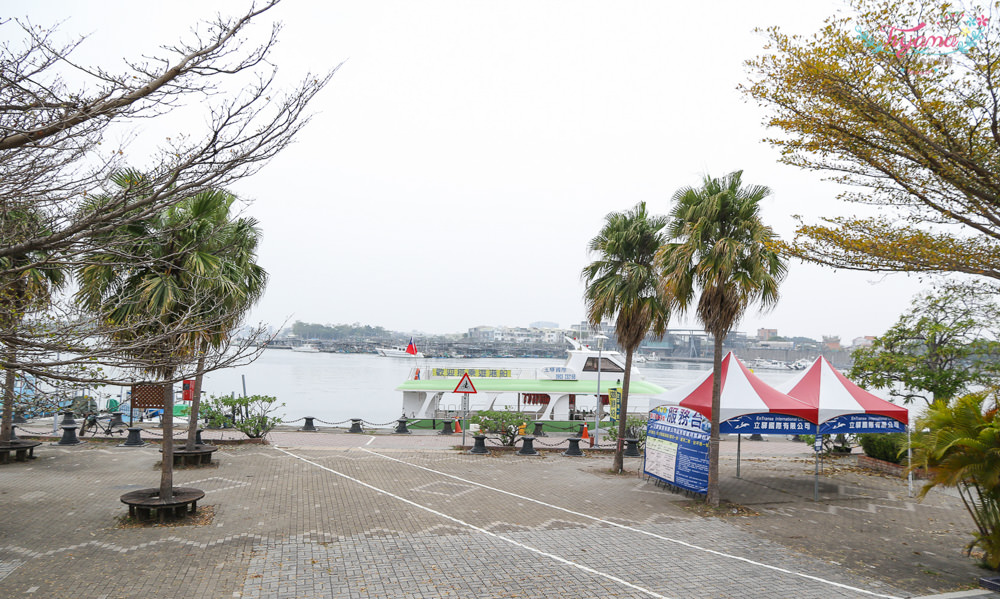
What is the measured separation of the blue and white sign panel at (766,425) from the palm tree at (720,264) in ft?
3.31

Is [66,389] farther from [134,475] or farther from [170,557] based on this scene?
[134,475]

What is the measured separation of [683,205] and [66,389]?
12.0 metres

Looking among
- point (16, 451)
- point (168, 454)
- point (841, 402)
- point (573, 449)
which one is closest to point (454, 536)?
point (168, 454)

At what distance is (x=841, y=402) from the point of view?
14.2m

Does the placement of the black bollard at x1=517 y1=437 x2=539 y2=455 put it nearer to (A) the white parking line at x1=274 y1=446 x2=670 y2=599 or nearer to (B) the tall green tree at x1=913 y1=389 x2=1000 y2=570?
(A) the white parking line at x1=274 y1=446 x2=670 y2=599

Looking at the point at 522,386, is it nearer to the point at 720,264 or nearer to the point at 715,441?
the point at 715,441

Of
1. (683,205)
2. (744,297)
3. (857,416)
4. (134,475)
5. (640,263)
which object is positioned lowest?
(134,475)

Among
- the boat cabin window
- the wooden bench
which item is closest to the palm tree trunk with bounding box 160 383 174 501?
the wooden bench

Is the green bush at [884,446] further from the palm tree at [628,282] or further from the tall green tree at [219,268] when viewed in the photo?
the tall green tree at [219,268]

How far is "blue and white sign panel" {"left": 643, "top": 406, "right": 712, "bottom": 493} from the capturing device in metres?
13.4

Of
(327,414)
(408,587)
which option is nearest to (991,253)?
(408,587)

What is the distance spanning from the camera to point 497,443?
858 inches

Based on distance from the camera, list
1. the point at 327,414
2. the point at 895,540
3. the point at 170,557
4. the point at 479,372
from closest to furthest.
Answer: the point at 170,557
the point at 895,540
the point at 479,372
the point at 327,414

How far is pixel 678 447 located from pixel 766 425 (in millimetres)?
2068
